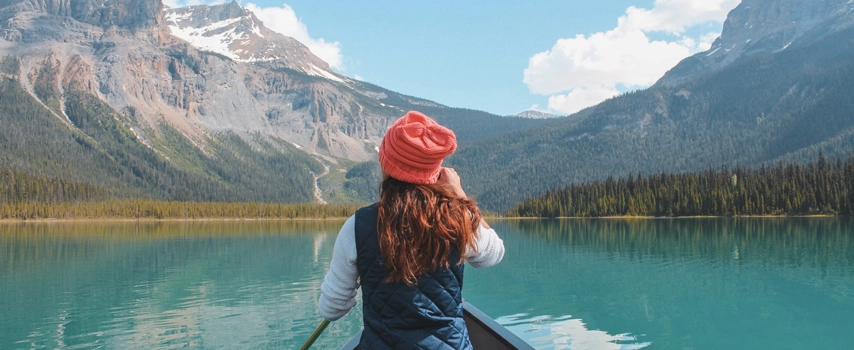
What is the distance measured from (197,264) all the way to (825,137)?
8631 inches

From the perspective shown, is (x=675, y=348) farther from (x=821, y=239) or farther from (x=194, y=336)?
(x=821, y=239)

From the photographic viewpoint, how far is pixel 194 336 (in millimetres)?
16719

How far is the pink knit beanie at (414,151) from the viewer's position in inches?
123

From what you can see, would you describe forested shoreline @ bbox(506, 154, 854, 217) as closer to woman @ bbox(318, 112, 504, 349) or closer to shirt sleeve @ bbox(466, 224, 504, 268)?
shirt sleeve @ bbox(466, 224, 504, 268)

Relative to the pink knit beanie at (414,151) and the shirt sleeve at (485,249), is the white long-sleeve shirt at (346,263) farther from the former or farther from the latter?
the pink knit beanie at (414,151)

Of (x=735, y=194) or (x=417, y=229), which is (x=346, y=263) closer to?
(x=417, y=229)

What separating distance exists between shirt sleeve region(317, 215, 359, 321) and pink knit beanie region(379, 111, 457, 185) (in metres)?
0.36

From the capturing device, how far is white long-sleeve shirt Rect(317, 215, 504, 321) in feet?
10.3

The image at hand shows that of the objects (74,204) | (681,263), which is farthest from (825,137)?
(74,204)

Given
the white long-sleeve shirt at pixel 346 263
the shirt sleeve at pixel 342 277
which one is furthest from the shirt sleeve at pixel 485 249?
the shirt sleeve at pixel 342 277

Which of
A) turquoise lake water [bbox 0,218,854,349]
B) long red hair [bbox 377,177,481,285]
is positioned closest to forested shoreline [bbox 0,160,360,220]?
turquoise lake water [bbox 0,218,854,349]

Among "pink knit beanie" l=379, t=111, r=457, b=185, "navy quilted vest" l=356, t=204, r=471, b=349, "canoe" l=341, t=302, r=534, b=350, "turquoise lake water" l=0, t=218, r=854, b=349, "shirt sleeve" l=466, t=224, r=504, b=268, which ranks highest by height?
"pink knit beanie" l=379, t=111, r=457, b=185

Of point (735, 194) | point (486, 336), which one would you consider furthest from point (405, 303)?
point (735, 194)

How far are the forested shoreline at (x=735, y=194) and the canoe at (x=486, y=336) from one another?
91.7 m
